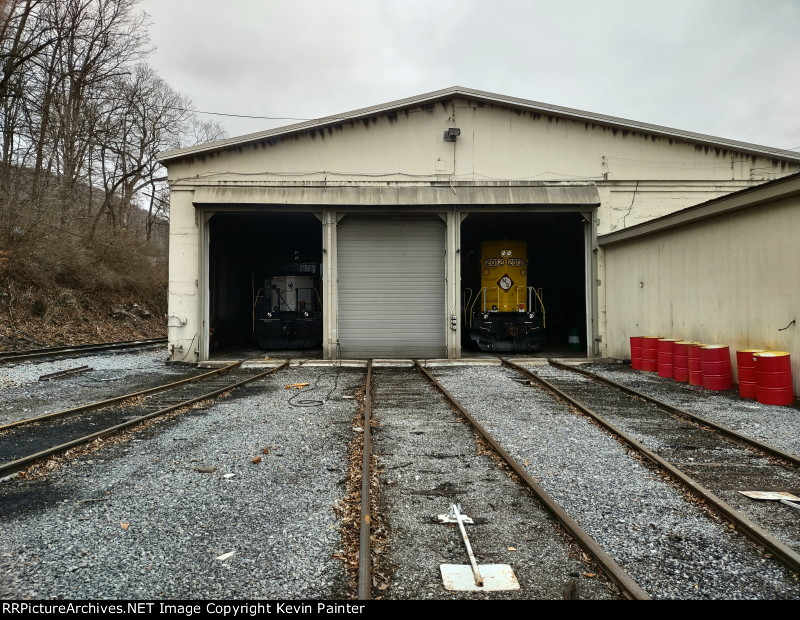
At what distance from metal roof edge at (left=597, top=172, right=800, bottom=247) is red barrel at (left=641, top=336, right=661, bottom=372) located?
247cm

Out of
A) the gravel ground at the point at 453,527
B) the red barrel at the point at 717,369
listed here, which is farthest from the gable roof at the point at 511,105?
the gravel ground at the point at 453,527

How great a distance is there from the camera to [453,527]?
11.2 feet

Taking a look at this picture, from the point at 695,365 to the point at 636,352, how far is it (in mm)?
2391

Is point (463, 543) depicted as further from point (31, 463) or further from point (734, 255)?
point (734, 255)

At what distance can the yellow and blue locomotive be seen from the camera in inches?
590

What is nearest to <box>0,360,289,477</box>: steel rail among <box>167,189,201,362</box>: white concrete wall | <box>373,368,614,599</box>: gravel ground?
<box>373,368,614,599</box>: gravel ground

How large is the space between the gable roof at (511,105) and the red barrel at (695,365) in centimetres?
704

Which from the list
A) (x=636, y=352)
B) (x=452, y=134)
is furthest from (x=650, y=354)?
(x=452, y=134)

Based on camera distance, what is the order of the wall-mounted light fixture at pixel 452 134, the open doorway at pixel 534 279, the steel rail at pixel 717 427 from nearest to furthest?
the steel rail at pixel 717 427 < the wall-mounted light fixture at pixel 452 134 < the open doorway at pixel 534 279

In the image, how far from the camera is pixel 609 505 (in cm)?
379

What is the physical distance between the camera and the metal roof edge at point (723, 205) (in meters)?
7.74

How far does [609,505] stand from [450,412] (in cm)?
338

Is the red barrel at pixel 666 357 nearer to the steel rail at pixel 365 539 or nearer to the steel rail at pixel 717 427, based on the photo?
the steel rail at pixel 717 427

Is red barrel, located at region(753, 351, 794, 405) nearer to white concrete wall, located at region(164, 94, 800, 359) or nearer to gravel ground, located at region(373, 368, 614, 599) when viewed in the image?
gravel ground, located at region(373, 368, 614, 599)
